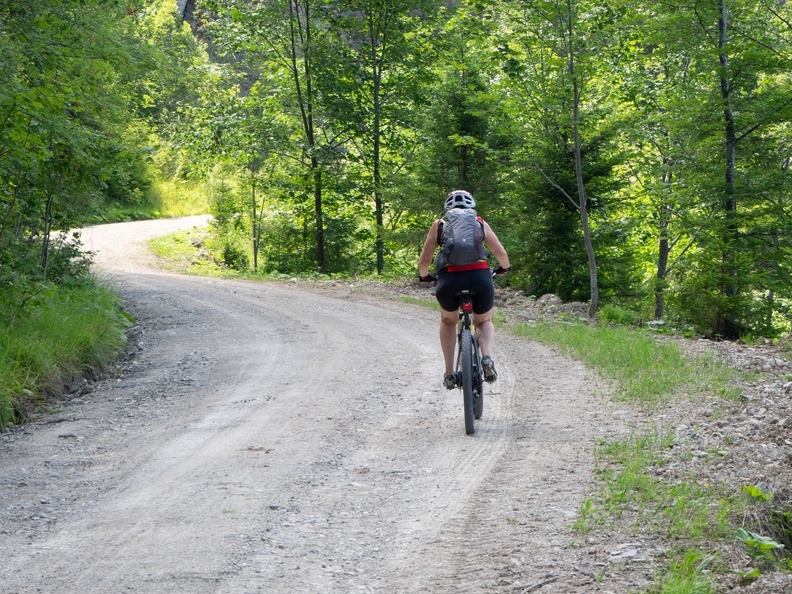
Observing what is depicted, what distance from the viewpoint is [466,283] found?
24.7 feet

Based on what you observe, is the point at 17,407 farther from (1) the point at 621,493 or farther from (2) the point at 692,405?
(2) the point at 692,405

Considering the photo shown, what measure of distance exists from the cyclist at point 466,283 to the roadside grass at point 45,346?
15.5ft

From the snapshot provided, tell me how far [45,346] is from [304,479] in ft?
18.9

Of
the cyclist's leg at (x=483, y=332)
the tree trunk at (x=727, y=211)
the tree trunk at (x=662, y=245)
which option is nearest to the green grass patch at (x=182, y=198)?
the tree trunk at (x=662, y=245)

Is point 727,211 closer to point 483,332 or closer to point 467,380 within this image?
point 483,332

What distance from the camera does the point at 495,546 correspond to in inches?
189

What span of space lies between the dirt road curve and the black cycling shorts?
46.4 inches

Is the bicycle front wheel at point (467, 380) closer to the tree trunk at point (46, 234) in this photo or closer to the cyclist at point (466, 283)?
the cyclist at point (466, 283)

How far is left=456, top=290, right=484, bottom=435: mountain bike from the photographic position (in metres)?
7.43

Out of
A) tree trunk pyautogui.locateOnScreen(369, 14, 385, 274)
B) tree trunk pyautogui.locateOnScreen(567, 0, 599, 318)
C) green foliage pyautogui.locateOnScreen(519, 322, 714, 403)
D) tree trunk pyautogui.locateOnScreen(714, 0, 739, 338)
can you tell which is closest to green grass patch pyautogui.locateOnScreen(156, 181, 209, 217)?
tree trunk pyautogui.locateOnScreen(369, 14, 385, 274)

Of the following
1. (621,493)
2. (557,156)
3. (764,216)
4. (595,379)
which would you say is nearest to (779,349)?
(764,216)

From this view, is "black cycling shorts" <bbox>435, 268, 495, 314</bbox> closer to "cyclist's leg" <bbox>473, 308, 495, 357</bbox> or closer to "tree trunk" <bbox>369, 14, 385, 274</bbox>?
"cyclist's leg" <bbox>473, 308, 495, 357</bbox>

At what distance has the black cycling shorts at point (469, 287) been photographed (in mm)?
7539

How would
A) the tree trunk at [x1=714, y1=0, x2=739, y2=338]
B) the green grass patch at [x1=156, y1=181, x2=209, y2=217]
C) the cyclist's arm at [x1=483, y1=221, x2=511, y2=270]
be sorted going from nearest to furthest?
the cyclist's arm at [x1=483, y1=221, x2=511, y2=270] → the tree trunk at [x1=714, y1=0, x2=739, y2=338] → the green grass patch at [x1=156, y1=181, x2=209, y2=217]
